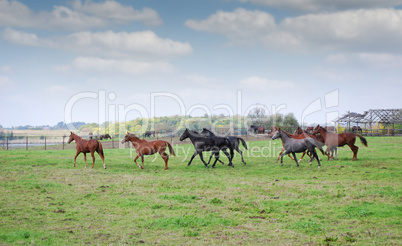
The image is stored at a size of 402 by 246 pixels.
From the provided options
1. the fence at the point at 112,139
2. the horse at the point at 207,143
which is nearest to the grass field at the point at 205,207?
the horse at the point at 207,143

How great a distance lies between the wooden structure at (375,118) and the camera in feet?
165

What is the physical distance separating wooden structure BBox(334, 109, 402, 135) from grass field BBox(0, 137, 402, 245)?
4224 centimetres

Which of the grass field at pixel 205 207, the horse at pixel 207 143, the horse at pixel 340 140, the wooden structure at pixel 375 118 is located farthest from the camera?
the wooden structure at pixel 375 118

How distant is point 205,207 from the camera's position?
26.8ft

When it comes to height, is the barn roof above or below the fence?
above

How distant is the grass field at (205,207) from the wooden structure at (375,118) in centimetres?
4224

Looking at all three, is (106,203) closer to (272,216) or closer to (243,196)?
(243,196)

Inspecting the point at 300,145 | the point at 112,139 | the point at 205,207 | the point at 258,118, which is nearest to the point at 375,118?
the point at 258,118

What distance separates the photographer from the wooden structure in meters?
50.2

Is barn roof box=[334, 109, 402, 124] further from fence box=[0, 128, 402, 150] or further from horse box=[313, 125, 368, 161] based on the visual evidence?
horse box=[313, 125, 368, 161]

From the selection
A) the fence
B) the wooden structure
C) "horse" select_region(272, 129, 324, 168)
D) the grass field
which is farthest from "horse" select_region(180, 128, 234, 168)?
the wooden structure

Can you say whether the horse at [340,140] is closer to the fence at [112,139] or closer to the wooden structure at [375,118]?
the fence at [112,139]

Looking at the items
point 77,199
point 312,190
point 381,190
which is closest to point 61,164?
point 77,199

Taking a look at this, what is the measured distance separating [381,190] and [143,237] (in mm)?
6831
